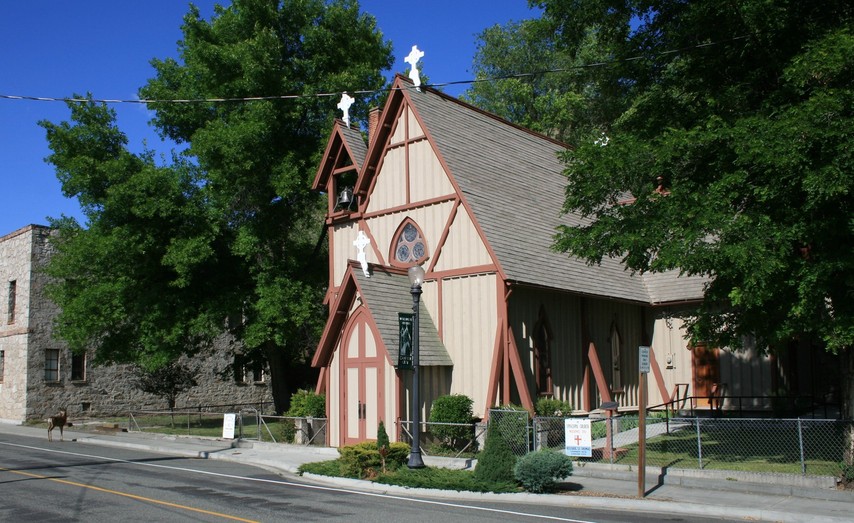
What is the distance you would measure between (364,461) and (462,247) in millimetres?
7521

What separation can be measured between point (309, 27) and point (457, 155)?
37.8 feet

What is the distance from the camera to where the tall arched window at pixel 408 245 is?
79.8ft

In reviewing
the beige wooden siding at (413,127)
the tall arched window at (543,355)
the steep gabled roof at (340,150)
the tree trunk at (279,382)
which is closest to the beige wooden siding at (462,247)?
the tall arched window at (543,355)

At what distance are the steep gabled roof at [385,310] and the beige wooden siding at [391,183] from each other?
2614 mm

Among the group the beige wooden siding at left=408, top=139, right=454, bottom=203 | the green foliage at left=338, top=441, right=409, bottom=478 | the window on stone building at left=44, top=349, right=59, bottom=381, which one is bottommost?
the green foliage at left=338, top=441, right=409, bottom=478

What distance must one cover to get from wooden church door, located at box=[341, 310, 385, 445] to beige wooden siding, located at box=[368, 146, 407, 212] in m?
4.29

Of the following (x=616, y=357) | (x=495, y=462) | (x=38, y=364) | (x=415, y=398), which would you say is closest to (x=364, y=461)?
(x=415, y=398)

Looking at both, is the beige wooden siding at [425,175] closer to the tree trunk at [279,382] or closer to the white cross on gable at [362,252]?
the white cross on gable at [362,252]

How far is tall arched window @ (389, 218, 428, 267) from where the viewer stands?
24.3m

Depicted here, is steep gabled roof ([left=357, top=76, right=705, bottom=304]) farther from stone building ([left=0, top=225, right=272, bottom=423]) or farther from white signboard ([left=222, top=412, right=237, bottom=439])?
stone building ([left=0, top=225, right=272, bottom=423])

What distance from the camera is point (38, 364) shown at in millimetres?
37500

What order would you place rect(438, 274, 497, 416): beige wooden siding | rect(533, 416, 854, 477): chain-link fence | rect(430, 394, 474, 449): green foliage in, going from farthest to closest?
1. rect(438, 274, 497, 416): beige wooden siding
2. rect(430, 394, 474, 449): green foliage
3. rect(533, 416, 854, 477): chain-link fence

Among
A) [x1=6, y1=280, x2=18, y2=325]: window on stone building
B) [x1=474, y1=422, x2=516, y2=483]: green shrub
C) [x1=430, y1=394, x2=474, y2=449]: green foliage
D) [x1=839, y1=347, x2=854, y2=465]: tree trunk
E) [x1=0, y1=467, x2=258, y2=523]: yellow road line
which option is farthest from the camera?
[x1=6, y1=280, x2=18, y2=325]: window on stone building

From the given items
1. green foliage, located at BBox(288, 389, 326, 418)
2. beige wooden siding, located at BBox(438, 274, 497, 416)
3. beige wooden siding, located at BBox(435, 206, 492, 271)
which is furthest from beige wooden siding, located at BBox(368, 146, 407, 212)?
green foliage, located at BBox(288, 389, 326, 418)
